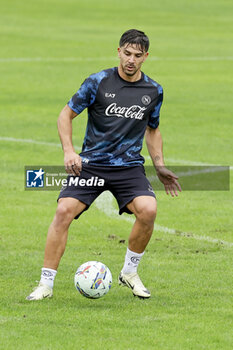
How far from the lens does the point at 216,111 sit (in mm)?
22547

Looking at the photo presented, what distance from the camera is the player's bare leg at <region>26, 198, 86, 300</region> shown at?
8344 millimetres

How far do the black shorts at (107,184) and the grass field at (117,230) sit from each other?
940 millimetres

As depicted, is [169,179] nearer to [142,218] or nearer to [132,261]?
[142,218]

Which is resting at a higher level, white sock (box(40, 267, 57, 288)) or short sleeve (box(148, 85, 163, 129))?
short sleeve (box(148, 85, 163, 129))

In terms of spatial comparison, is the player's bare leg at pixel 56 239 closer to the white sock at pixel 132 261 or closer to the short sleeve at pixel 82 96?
the white sock at pixel 132 261

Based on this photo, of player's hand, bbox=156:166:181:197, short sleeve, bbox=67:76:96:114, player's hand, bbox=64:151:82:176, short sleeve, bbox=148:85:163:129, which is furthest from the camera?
player's hand, bbox=156:166:181:197

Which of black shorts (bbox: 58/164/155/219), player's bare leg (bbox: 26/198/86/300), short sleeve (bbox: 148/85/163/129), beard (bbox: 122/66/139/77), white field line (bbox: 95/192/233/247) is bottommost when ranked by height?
white field line (bbox: 95/192/233/247)

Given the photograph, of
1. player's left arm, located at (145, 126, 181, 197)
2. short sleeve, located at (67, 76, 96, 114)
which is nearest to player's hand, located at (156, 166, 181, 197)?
player's left arm, located at (145, 126, 181, 197)

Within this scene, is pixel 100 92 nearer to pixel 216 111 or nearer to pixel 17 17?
pixel 216 111

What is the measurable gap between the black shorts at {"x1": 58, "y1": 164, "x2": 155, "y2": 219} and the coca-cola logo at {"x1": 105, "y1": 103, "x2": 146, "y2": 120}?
0.49 meters

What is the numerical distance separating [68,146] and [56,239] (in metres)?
0.86

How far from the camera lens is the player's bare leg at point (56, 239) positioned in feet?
27.4

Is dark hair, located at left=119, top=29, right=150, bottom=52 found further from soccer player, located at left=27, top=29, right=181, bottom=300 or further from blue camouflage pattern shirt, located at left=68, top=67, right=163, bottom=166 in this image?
blue camouflage pattern shirt, located at left=68, top=67, right=163, bottom=166

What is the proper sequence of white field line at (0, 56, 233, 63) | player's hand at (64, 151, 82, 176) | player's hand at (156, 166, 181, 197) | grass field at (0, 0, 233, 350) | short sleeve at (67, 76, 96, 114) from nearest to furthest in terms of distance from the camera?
grass field at (0, 0, 233, 350) < player's hand at (64, 151, 82, 176) < short sleeve at (67, 76, 96, 114) < player's hand at (156, 166, 181, 197) < white field line at (0, 56, 233, 63)
